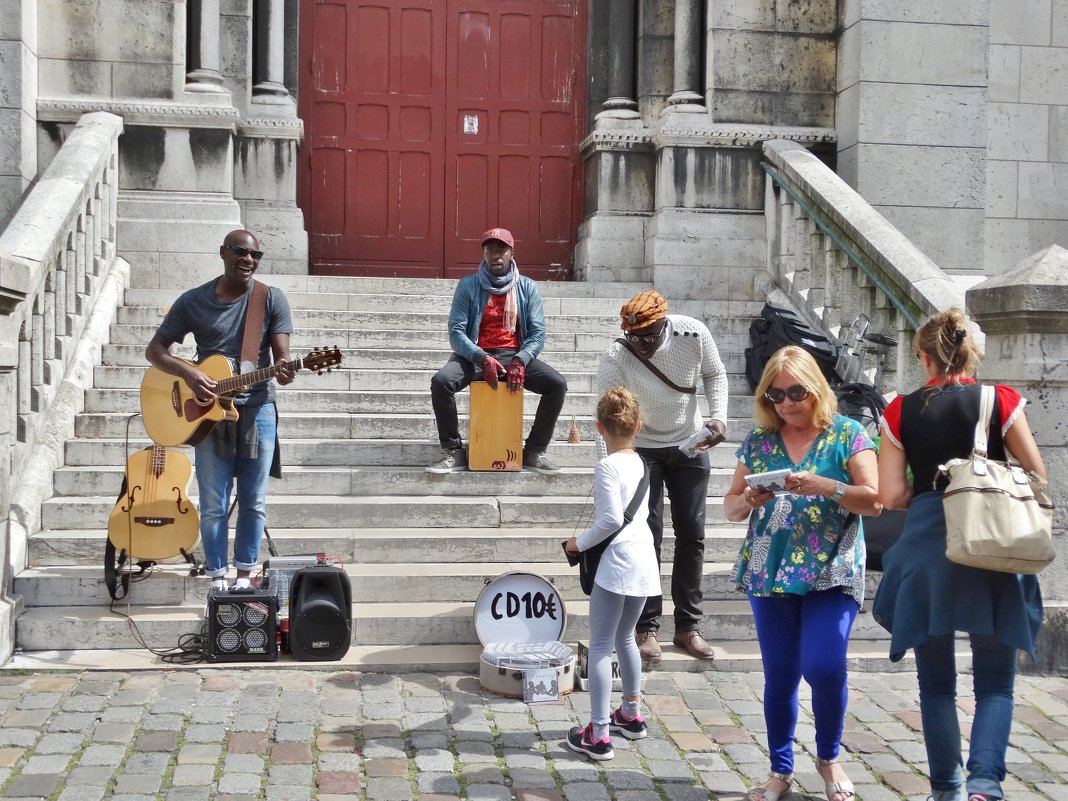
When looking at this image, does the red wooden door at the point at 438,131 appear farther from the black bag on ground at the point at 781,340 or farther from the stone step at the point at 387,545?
the stone step at the point at 387,545

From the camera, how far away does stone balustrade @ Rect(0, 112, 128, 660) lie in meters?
5.73

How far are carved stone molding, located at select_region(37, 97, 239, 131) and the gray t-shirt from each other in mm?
3593

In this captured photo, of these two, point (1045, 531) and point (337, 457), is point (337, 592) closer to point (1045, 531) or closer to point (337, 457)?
point (337, 457)

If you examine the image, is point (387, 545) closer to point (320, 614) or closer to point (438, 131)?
point (320, 614)

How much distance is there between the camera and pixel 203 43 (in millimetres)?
9273

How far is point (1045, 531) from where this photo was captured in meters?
3.69

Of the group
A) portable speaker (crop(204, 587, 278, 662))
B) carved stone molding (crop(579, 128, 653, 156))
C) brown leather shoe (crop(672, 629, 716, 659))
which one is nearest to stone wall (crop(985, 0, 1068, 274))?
carved stone molding (crop(579, 128, 653, 156))

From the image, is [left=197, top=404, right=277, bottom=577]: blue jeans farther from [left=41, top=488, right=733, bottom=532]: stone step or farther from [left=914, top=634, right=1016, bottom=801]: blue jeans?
[left=914, top=634, right=1016, bottom=801]: blue jeans

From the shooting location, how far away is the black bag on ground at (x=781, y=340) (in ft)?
25.2

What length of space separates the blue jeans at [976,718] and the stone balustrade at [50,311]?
3.87 meters

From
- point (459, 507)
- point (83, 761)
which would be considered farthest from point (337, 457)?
point (83, 761)

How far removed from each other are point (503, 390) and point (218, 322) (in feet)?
5.83

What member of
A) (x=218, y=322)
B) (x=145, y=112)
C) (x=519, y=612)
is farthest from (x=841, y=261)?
(x=145, y=112)

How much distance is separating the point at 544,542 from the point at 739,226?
4.25 meters
